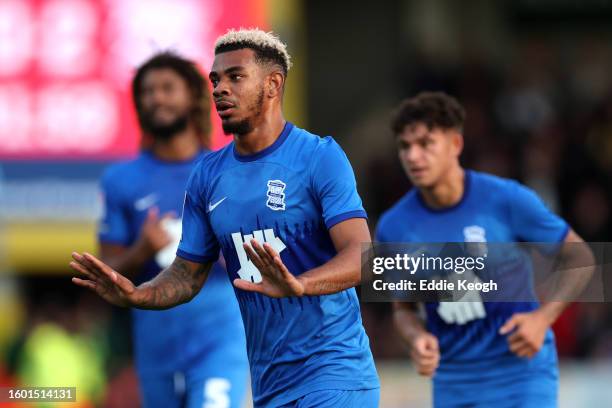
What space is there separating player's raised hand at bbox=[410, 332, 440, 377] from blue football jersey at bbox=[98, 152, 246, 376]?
1.36 meters

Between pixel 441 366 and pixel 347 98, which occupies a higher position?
pixel 347 98

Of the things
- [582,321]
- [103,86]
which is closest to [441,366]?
[582,321]

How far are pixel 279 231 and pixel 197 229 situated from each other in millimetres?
524

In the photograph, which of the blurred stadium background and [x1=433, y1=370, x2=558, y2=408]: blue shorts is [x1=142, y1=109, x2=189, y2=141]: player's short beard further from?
the blurred stadium background

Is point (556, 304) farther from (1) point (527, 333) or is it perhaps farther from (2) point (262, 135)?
(2) point (262, 135)

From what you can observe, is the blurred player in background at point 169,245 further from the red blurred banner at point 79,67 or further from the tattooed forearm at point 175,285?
the red blurred banner at point 79,67

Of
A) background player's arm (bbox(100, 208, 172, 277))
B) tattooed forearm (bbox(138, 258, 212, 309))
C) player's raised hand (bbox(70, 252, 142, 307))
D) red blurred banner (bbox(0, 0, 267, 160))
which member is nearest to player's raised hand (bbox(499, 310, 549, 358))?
tattooed forearm (bbox(138, 258, 212, 309))

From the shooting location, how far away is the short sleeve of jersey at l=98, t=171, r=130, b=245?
779cm

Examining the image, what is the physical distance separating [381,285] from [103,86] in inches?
319

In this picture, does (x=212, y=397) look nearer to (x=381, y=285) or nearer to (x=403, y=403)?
(x=381, y=285)

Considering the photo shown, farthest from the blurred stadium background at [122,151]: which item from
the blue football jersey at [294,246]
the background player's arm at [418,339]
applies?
the blue football jersey at [294,246]

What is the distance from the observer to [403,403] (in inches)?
443

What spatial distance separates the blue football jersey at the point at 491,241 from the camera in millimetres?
6863

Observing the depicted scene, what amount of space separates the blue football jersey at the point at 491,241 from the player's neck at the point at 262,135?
1.70 m
